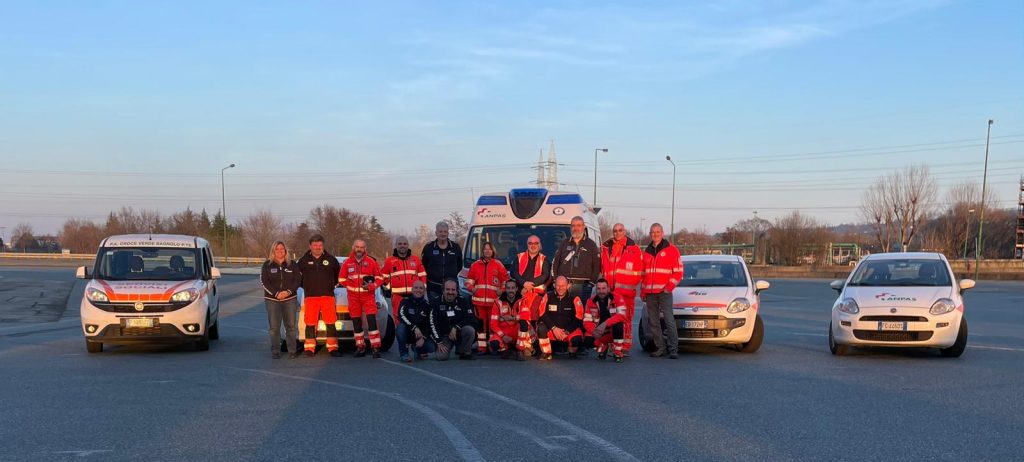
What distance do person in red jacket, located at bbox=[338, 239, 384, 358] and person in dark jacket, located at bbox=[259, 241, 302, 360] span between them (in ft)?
2.38

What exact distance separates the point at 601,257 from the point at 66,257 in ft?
264

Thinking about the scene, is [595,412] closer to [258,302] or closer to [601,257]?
[601,257]

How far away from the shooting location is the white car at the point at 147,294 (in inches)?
498

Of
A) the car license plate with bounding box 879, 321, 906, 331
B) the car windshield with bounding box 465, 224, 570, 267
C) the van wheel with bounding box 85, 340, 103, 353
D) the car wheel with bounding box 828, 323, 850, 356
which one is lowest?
the van wheel with bounding box 85, 340, 103, 353

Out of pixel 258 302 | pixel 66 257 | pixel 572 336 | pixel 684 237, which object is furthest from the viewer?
pixel 684 237

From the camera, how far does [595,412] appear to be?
806 cm

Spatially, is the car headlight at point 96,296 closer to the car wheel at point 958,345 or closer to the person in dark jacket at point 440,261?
the person in dark jacket at point 440,261

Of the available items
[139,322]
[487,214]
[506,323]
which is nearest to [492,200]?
[487,214]

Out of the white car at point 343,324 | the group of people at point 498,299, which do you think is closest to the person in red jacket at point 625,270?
the group of people at point 498,299

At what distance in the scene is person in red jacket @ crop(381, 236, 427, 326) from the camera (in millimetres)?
12609

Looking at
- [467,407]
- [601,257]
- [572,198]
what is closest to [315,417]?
[467,407]

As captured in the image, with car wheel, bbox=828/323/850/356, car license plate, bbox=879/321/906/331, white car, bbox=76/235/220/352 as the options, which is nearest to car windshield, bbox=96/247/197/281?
white car, bbox=76/235/220/352

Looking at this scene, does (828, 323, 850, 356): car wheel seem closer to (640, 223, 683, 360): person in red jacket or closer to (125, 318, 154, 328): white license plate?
(640, 223, 683, 360): person in red jacket

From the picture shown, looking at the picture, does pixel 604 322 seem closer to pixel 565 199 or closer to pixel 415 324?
pixel 415 324
